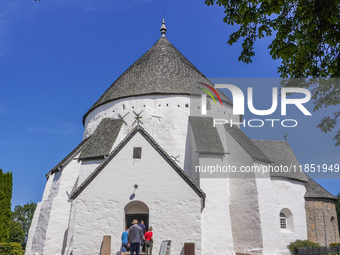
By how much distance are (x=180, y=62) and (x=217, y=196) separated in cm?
1034

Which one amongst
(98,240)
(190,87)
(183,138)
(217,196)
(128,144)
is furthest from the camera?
(190,87)

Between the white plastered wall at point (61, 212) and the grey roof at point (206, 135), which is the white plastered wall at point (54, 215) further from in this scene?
the grey roof at point (206, 135)

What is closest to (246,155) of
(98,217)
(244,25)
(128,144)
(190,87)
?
(190,87)

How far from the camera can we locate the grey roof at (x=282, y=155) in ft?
71.7

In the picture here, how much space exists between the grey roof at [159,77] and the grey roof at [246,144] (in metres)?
2.06

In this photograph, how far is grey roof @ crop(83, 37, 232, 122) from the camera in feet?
65.4

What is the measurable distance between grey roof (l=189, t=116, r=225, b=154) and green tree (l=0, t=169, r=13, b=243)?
1239cm

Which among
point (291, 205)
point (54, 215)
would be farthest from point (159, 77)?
point (291, 205)

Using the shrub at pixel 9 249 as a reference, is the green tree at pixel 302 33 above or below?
above

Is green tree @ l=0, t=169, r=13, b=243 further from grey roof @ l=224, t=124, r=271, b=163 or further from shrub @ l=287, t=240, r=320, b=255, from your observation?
shrub @ l=287, t=240, r=320, b=255

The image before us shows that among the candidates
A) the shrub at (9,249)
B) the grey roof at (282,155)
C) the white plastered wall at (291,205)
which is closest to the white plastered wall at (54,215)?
the shrub at (9,249)

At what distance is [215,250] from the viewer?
14.7 metres

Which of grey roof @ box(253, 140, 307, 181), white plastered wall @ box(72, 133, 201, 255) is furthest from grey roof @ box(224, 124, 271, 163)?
white plastered wall @ box(72, 133, 201, 255)

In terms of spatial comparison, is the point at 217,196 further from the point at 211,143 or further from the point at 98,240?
the point at 98,240
